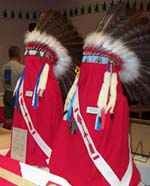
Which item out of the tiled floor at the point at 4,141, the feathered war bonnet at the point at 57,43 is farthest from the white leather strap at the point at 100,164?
the tiled floor at the point at 4,141

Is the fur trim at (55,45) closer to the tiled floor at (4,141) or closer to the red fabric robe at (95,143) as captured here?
the red fabric robe at (95,143)

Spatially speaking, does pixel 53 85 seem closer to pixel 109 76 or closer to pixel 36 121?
pixel 36 121

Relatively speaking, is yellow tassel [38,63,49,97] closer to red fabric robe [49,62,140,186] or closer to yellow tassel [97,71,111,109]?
red fabric robe [49,62,140,186]

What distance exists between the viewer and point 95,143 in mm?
1211

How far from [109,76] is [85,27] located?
12.4ft

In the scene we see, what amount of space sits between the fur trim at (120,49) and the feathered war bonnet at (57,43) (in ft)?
0.81

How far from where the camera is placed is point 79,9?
5.13 metres

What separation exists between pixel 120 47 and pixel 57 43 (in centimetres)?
34

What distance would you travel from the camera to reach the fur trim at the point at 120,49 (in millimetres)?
1246

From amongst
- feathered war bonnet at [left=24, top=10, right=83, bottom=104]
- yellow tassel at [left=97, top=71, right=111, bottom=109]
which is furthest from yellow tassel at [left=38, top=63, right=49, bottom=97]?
yellow tassel at [left=97, top=71, right=111, bottom=109]

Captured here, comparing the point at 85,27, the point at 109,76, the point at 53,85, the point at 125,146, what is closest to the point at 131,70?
the point at 109,76

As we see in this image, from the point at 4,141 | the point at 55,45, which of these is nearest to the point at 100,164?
the point at 55,45

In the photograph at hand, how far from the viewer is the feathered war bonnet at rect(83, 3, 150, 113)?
124 cm

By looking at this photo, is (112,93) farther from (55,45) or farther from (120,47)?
(55,45)
